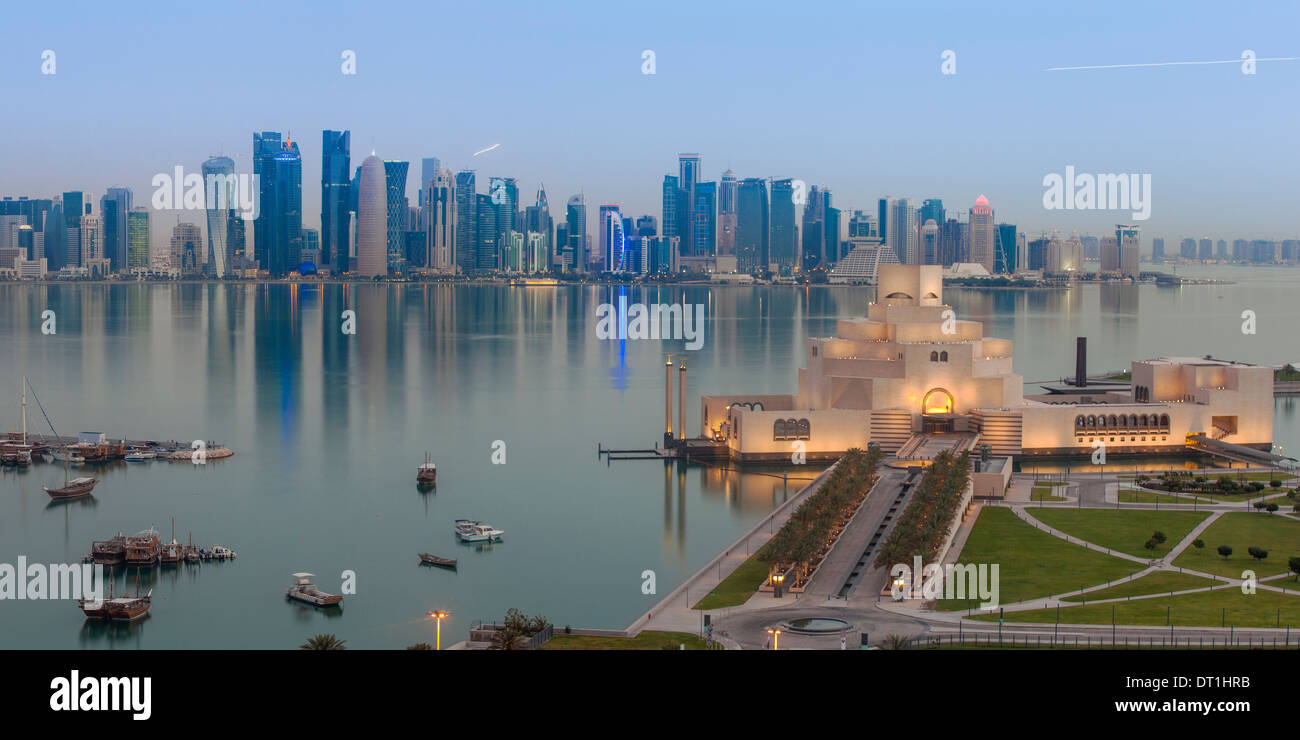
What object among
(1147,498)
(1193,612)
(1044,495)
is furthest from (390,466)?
(1193,612)

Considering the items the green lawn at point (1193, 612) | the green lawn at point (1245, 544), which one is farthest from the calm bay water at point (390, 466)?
the green lawn at point (1245, 544)

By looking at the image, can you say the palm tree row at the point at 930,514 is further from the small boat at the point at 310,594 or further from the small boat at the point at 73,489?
the small boat at the point at 73,489

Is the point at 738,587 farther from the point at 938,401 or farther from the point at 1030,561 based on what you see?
the point at 938,401

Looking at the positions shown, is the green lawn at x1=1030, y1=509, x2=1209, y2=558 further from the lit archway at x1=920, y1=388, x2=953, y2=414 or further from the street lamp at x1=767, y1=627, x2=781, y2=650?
the lit archway at x1=920, y1=388, x2=953, y2=414
